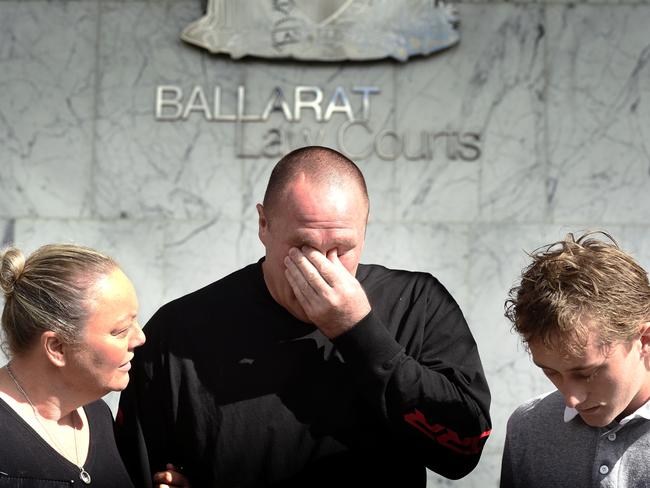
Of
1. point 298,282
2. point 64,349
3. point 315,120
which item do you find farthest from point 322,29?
point 64,349

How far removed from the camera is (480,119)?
6.26 meters

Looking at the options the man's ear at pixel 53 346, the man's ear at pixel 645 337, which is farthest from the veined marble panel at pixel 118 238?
the man's ear at pixel 645 337

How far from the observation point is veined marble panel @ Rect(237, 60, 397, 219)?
624cm

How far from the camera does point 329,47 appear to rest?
248 inches

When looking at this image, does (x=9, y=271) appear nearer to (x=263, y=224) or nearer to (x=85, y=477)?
(x=85, y=477)

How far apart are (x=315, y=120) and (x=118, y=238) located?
4.73 feet

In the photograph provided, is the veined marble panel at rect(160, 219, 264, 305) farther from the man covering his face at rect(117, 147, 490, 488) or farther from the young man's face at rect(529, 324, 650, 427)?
the young man's face at rect(529, 324, 650, 427)

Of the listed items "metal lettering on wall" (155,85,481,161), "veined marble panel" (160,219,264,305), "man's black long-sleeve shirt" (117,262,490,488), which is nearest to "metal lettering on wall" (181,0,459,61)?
"metal lettering on wall" (155,85,481,161)

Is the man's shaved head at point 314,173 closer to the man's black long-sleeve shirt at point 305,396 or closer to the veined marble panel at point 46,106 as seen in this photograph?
the man's black long-sleeve shirt at point 305,396

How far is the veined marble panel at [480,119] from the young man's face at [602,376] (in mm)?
3544

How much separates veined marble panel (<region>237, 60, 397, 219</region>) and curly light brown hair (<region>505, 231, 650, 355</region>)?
3.51 metres

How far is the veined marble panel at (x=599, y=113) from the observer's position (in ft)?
20.2

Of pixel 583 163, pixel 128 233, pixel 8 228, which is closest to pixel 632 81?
pixel 583 163

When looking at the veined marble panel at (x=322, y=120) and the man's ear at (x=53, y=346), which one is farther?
the veined marble panel at (x=322, y=120)
